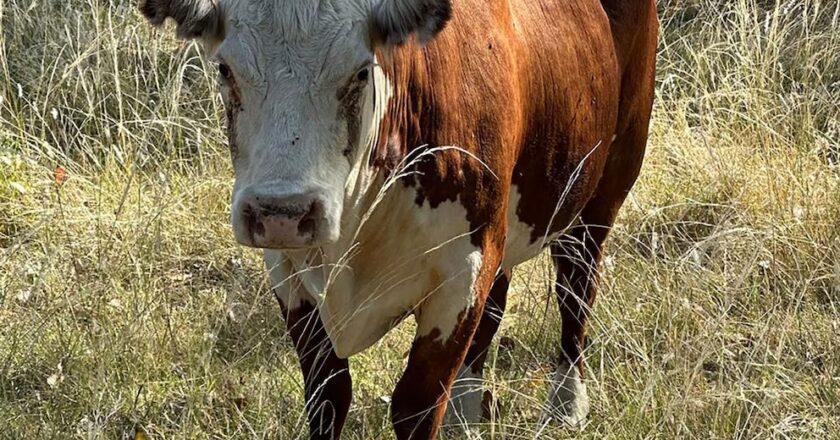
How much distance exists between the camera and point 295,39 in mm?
2686

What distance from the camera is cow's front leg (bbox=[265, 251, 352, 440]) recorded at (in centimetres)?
340

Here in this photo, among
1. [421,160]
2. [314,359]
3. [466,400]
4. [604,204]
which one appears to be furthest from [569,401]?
[421,160]

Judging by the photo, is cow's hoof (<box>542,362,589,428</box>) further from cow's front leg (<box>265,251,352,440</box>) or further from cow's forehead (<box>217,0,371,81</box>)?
cow's forehead (<box>217,0,371,81</box>)

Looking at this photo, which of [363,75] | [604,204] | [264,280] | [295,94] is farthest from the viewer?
[604,204]

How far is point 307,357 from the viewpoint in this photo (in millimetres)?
3543

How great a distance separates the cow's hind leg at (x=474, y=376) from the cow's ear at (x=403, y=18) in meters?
1.47

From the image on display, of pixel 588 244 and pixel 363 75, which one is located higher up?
pixel 363 75

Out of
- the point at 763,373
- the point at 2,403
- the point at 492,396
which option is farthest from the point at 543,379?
the point at 2,403

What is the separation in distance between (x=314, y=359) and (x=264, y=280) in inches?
16.3

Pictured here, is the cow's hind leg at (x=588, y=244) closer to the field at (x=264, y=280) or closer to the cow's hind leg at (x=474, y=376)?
the field at (x=264, y=280)

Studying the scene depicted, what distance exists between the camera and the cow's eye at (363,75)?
275 cm

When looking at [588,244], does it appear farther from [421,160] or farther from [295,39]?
[295,39]

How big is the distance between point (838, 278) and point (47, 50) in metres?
3.88

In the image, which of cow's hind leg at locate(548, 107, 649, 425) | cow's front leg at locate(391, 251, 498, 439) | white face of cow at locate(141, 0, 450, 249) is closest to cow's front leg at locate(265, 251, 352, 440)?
cow's front leg at locate(391, 251, 498, 439)
